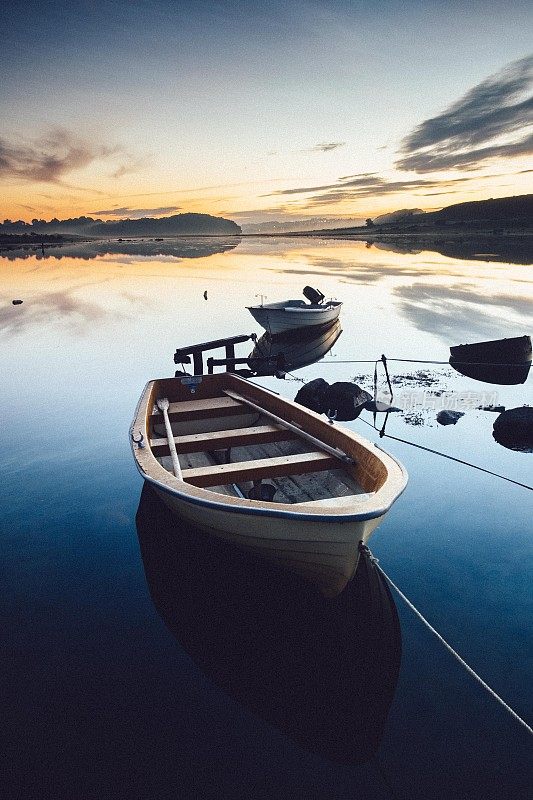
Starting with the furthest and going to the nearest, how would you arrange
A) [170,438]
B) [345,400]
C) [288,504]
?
[345,400] → [170,438] → [288,504]

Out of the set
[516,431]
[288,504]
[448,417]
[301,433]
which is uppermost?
[288,504]

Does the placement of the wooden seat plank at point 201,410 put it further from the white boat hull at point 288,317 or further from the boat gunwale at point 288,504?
the white boat hull at point 288,317

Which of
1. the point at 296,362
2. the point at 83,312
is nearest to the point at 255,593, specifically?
the point at 296,362

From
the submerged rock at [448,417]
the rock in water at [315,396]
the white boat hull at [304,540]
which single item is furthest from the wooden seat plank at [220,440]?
the submerged rock at [448,417]

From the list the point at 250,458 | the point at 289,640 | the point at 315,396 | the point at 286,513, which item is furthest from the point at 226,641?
the point at 315,396

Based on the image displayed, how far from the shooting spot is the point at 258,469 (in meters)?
7.55

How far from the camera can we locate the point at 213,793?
4.74 metres

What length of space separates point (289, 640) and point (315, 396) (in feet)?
34.3

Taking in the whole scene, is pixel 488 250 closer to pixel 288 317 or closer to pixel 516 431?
pixel 288 317

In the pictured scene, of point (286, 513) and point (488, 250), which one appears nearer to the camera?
point (286, 513)

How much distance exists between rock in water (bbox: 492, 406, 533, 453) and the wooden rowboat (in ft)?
23.0

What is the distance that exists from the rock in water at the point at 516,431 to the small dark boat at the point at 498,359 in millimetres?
4696

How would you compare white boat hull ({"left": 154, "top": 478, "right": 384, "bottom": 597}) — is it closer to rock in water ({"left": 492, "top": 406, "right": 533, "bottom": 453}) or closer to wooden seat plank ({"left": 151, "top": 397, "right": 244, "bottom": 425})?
wooden seat plank ({"left": 151, "top": 397, "right": 244, "bottom": 425})

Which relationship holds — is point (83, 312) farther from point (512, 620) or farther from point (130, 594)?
point (512, 620)
